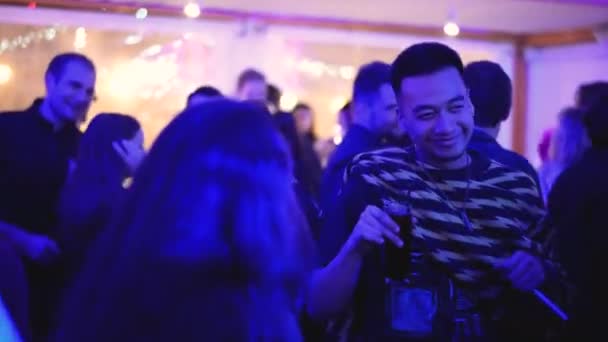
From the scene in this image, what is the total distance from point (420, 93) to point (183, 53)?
17.8ft

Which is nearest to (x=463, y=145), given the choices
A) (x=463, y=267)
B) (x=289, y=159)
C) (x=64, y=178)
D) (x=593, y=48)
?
(x=463, y=267)

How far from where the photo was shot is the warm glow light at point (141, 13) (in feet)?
22.4

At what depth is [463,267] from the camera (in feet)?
5.98

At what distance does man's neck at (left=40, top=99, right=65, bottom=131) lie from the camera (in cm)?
361

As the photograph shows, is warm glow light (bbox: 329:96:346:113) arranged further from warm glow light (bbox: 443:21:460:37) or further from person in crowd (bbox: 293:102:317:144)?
warm glow light (bbox: 443:21:460:37)

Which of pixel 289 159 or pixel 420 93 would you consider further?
pixel 420 93

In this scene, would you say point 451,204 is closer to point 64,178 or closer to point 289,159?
point 289,159

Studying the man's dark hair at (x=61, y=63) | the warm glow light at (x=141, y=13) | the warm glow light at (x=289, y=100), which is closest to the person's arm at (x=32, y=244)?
the man's dark hair at (x=61, y=63)

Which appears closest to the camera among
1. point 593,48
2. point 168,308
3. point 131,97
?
point 168,308

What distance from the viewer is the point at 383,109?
3285 millimetres

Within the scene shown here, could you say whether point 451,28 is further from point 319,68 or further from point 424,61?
point 424,61

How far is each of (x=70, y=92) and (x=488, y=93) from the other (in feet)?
5.85

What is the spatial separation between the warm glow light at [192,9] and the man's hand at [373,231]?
5276mm

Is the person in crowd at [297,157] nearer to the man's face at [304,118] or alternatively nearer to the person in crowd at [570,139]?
the person in crowd at [570,139]
